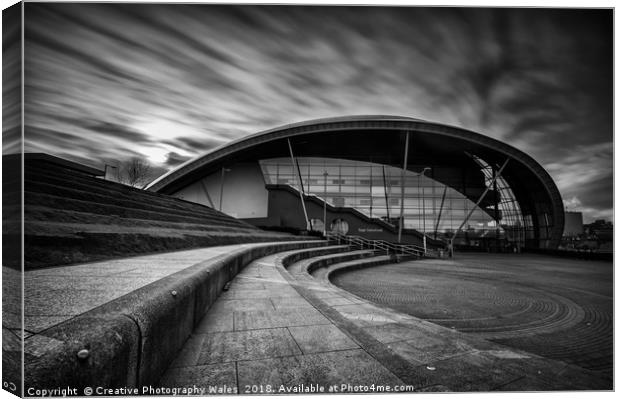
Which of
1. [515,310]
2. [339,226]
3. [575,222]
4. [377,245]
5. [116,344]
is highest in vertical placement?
[575,222]

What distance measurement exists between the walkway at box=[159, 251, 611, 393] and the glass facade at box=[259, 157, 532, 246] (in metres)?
24.1

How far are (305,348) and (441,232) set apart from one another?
27504mm

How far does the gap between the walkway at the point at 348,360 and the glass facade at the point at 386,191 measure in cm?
2413

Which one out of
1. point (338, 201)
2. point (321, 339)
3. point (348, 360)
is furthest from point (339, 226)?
point (348, 360)

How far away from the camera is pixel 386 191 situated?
26469mm

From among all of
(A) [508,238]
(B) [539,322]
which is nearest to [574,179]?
(B) [539,322]

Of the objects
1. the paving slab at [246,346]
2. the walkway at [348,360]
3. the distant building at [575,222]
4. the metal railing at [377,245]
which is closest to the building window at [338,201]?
the metal railing at [377,245]

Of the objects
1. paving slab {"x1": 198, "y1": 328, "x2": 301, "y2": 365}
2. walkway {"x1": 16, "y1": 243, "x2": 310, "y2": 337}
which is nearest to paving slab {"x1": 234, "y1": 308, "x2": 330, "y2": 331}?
paving slab {"x1": 198, "y1": 328, "x2": 301, "y2": 365}

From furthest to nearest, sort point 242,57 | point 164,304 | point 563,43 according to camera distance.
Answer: point 242,57 → point 563,43 → point 164,304

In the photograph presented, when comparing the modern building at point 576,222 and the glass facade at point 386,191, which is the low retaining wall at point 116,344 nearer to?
the modern building at point 576,222

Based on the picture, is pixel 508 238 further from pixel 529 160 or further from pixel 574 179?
pixel 574 179

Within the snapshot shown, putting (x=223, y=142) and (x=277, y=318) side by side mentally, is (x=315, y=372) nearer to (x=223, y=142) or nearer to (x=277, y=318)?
(x=277, y=318)

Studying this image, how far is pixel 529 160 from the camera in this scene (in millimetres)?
24062

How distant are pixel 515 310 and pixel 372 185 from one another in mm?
21519
